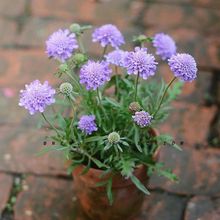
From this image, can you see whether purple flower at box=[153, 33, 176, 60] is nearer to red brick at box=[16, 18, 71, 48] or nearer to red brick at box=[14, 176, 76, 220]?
red brick at box=[14, 176, 76, 220]

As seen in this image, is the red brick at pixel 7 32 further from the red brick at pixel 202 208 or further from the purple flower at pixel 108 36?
the red brick at pixel 202 208

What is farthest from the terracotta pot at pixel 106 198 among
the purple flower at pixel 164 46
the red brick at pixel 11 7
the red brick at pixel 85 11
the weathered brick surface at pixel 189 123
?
the red brick at pixel 11 7

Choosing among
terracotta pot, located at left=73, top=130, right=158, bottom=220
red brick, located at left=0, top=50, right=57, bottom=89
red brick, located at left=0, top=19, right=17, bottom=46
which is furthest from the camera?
red brick, located at left=0, top=19, right=17, bottom=46

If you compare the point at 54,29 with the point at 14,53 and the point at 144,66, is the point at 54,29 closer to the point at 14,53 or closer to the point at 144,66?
the point at 14,53

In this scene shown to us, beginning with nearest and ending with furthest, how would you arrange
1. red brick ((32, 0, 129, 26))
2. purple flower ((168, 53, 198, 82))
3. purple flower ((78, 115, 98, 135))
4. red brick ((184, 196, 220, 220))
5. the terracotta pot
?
1. purple flower ((168, 53, 198, 82))
2. purple flower ((78, 115, 98, 135))
3. the terracotta pot
4. red brick ((184, 196, 220, 220))
5. red brick ((32, 0, 129, 26))

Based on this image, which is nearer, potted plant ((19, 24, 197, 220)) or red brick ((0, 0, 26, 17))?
potted plant ((19, 24, 197, 220))

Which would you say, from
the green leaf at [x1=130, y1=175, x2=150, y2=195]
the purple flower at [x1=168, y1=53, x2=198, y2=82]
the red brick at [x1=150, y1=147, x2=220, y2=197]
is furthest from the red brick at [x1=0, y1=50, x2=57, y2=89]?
the purple flower at [x1=168, y1=53, x2=198, y2=82]
